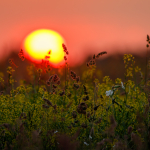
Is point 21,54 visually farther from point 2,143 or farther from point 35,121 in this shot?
point 2,143

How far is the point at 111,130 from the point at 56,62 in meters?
2.89

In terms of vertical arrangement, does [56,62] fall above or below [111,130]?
above

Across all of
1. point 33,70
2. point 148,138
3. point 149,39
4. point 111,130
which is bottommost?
point 148,138

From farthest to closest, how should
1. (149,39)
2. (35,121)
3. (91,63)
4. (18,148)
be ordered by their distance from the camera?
(149,39)
(91,63)
(35,121)
(18,148)

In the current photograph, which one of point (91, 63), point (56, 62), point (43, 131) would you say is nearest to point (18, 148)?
point (43, 131)

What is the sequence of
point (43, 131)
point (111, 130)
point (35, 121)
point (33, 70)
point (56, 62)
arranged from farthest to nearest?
point (56, 62), point (33, 70), point (35, 121), point (43, 131), point (111, 130)

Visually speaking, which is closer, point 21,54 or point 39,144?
point 39,144

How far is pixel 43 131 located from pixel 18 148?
59cm

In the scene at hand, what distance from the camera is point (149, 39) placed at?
335 cm

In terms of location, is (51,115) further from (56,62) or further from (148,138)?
(56,62)

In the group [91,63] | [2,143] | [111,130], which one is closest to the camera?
[111,130]

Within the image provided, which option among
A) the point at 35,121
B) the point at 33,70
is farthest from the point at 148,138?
the point at 33,70

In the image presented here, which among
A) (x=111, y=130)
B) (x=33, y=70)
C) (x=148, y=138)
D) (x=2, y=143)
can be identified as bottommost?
(x=2, y=143)

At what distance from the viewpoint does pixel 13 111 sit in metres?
2.61
